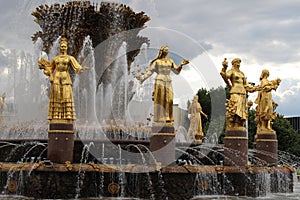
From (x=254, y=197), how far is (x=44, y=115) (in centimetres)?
826

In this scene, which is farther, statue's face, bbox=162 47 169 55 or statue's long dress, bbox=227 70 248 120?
statue's long dress, bbox=227 70 248 120

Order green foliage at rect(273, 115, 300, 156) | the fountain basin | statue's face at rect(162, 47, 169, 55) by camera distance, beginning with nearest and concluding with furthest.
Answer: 1. the fountain basin
2. statue's face at rect(162, 47, 169, 55)
3. green foliage at rect(273, 115, 300, 156)

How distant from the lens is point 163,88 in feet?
41.5

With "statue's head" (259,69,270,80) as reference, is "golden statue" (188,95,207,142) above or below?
below

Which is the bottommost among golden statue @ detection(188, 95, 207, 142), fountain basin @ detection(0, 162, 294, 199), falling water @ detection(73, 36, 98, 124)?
fountain basin @ detection(0, 162, 294, 199)

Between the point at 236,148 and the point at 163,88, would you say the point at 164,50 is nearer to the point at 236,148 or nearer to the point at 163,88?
the point at 163,88

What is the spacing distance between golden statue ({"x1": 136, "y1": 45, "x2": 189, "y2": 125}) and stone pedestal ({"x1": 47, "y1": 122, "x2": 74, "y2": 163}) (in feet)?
7.79

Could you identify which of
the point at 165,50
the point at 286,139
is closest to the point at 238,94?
the point at 165,50

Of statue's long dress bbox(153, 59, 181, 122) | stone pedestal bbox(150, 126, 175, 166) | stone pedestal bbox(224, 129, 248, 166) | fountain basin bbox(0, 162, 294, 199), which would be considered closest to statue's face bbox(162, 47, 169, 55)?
statue's long dress bbox(153, 59, 181, 122)

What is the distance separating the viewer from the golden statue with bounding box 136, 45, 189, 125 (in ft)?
41.2

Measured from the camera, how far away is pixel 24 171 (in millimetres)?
11336

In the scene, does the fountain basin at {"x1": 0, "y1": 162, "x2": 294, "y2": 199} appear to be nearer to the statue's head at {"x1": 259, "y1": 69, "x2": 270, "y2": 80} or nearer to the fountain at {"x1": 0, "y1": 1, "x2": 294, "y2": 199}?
the fountain at {"x1": 0, "y1": 1, "x2": 294, "y2": 199}

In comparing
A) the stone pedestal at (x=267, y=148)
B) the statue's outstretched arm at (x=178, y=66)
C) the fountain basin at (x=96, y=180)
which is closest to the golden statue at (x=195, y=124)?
the stone pedestal at (x=267, y=148)

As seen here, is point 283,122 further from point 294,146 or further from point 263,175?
point 263,175
